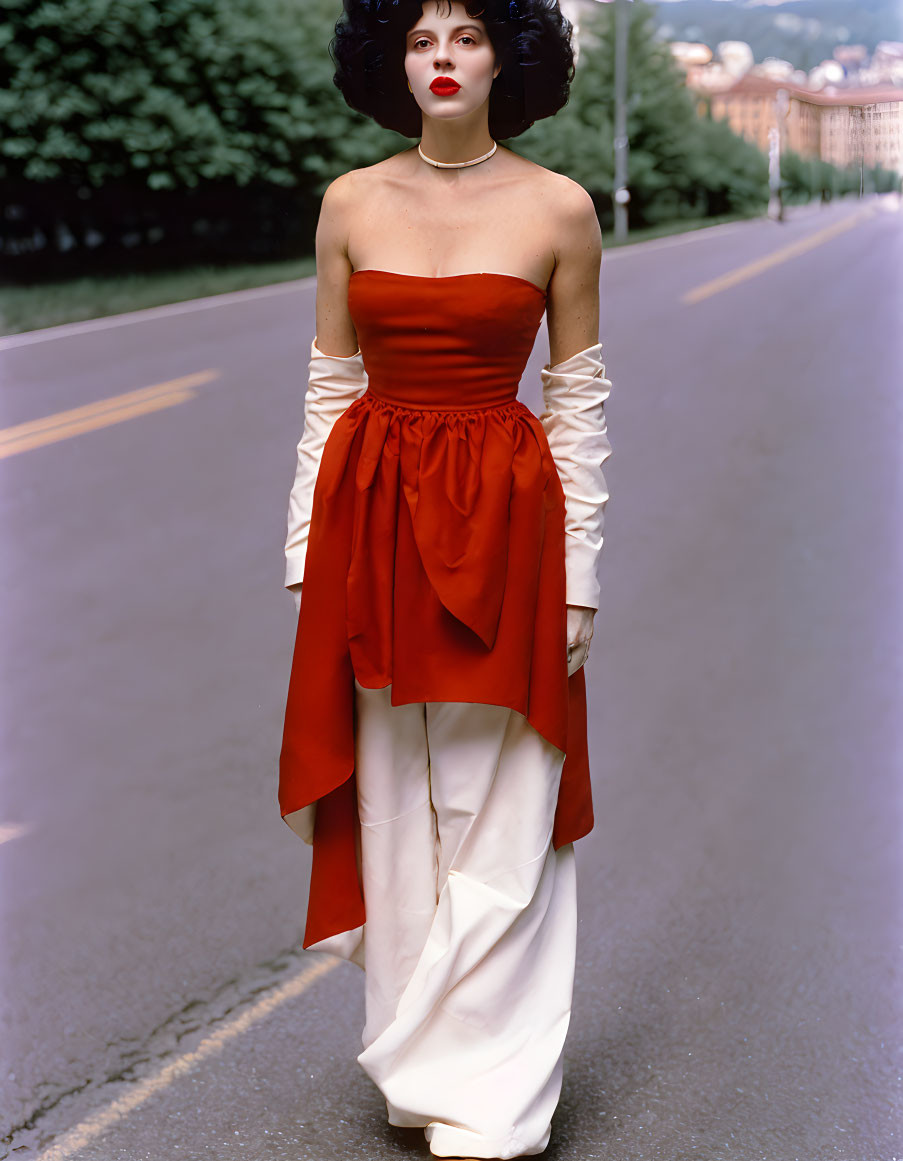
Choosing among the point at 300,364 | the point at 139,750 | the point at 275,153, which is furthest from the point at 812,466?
the point at 275,153

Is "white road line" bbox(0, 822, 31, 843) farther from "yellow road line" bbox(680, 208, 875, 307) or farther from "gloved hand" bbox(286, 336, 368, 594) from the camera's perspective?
"yellow road line" bbox(680, 208, 875, 307)

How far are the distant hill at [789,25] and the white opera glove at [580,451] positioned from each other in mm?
3172

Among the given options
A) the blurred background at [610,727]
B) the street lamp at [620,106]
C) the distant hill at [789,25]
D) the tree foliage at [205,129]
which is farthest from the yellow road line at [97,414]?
the street lamp at [620,106]

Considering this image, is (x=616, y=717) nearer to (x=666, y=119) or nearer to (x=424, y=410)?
(x=424, y=410)

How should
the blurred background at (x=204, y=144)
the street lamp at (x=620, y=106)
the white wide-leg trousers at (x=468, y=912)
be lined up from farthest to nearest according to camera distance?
1. the street lamp at (x=620, y=106)
2. the blurred background at (x=204, y=144)
3. the white wide-leg trousers at (x=468, y=912)

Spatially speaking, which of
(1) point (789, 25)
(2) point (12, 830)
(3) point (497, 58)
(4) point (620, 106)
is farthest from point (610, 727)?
(4) point (620, 106)

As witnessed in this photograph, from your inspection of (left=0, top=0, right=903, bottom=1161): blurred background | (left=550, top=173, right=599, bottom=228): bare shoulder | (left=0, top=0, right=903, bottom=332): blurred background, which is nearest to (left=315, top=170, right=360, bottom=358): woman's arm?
(left=550, top=173, right=599, bottom=228): bare shoulder

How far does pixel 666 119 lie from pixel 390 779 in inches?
564

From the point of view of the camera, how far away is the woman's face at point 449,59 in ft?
7.72

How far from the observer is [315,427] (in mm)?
2566

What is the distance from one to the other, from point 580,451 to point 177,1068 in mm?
1515

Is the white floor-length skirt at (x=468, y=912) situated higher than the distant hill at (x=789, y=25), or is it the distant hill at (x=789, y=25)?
the distant hill at (x=789, y=25)

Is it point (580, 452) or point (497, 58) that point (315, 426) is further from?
point (497, 58)

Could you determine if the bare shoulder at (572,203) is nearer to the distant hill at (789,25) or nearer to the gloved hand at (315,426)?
the gloved hand at (315,426)
